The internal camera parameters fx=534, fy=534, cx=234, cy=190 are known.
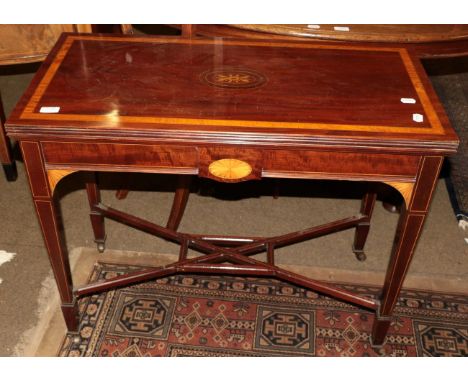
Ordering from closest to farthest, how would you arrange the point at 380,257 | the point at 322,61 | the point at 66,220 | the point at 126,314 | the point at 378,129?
the point at 378,129
the point at 322,61
the point at 126,314
the point at 380,257
the point at 66,220

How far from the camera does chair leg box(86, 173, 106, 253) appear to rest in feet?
6.82

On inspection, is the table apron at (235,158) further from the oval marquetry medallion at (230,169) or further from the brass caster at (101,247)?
the brass caster at (101,247)

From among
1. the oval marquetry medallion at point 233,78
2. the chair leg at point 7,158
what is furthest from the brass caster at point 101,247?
the oval marquetry medallion at point 233,78

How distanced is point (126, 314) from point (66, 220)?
25.6 inches

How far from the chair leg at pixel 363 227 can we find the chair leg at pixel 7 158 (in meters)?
1.62

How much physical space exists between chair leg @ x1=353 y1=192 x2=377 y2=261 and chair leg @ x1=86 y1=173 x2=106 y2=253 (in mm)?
1056

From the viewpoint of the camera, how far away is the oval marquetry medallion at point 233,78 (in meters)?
1.57

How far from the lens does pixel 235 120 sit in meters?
1.40

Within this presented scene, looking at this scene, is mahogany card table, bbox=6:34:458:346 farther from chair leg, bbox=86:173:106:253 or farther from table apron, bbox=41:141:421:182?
chair leg, bbox=86:173:106:253

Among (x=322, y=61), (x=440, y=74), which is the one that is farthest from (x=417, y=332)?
(x=440, y=74)

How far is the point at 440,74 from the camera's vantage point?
127 inches

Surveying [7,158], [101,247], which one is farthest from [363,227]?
[7,158]

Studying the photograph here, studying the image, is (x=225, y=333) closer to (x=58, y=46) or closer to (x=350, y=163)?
(x=350, y=163)

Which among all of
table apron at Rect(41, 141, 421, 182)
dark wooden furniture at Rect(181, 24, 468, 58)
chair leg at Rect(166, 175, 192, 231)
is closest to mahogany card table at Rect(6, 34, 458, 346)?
table apron at Rect(41, 141, 421, 182)
